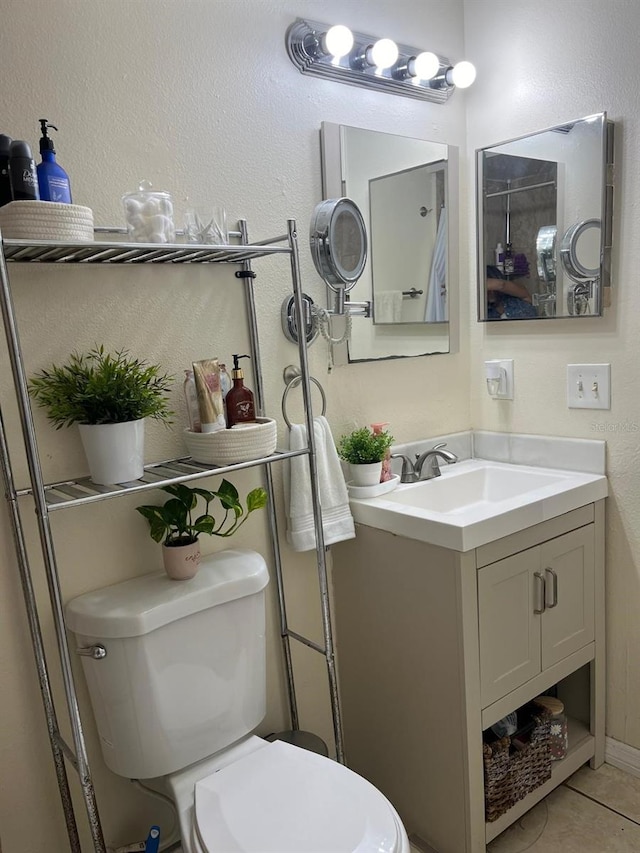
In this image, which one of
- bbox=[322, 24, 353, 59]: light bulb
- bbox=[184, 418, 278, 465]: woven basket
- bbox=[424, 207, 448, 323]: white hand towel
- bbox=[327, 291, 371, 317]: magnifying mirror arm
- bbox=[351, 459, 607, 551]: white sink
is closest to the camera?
bbox=[184, 418, 278, 465]: woven basket

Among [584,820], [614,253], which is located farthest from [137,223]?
[584,820]

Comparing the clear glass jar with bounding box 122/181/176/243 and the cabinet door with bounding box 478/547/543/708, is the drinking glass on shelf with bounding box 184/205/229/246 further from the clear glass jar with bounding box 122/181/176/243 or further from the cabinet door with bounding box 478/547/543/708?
the cabinet door with bounding box 478/547/543/708

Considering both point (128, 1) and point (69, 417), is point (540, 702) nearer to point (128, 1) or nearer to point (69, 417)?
point (69, 417)

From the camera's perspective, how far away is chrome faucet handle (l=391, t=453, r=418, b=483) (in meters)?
1.93

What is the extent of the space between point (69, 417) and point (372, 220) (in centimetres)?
99

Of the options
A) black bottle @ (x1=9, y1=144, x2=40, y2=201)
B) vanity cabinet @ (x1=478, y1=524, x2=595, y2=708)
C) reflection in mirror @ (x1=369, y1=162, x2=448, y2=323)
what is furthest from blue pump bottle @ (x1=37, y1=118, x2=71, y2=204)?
vanity cabinet @ (x1=478, y1=524, x2=595, y2=708)

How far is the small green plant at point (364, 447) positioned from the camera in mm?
1757

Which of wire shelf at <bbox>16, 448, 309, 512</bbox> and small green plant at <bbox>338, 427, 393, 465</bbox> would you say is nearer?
wire shelf at <bbox>16, 448, 309, 512</bbox>

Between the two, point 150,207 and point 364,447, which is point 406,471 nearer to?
point 364,447

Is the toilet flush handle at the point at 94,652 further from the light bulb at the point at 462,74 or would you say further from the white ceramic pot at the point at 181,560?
the light bulb at the point at 462,74

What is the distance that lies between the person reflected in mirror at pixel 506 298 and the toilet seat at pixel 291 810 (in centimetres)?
132

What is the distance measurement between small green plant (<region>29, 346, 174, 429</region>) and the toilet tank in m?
0.38

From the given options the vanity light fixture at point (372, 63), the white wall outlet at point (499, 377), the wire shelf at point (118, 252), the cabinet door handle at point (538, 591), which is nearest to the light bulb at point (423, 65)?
the vanity light fixture at point (372, 63)

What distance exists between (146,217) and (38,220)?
0.70 feet
